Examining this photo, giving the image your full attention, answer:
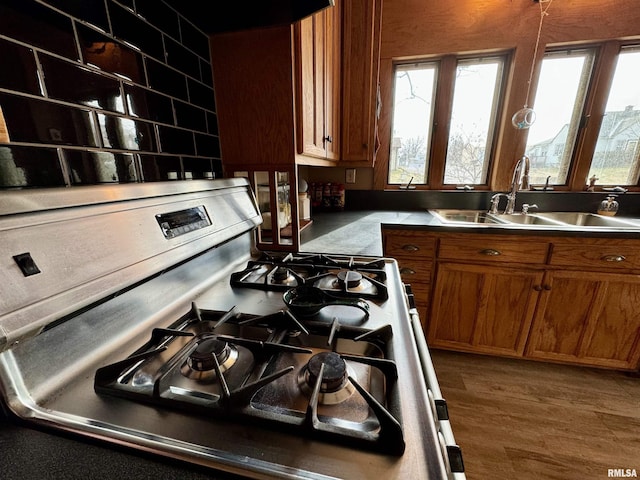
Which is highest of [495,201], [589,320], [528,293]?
[495,201]

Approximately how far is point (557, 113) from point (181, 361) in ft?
8.08

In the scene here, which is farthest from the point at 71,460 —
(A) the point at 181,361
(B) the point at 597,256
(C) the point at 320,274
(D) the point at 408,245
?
(B) the point at 597,256

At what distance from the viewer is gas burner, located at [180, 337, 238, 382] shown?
1.35ft

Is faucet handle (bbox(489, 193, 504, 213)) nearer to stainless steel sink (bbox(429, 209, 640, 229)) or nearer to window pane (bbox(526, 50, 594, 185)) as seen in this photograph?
stainless steel sink (bbox(429, 209, 640, 229))

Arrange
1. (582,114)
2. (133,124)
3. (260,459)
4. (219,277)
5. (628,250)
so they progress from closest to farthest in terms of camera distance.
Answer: (260,459) → (133,124) → (219,277) → (628,250) → (582,114)

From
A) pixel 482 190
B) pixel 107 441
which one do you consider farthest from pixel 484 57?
pixel 107 441

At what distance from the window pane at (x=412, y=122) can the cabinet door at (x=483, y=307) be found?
34.5 inches

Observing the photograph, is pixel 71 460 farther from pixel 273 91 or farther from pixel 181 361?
pixel 273 91

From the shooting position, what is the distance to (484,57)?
1764 mm

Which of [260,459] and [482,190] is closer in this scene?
[260,459]

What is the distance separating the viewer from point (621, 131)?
1.71 meters

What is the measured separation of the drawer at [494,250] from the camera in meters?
1.36

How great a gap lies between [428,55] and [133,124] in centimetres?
187

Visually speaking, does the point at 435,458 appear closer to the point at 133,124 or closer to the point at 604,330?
the point at 133,124
